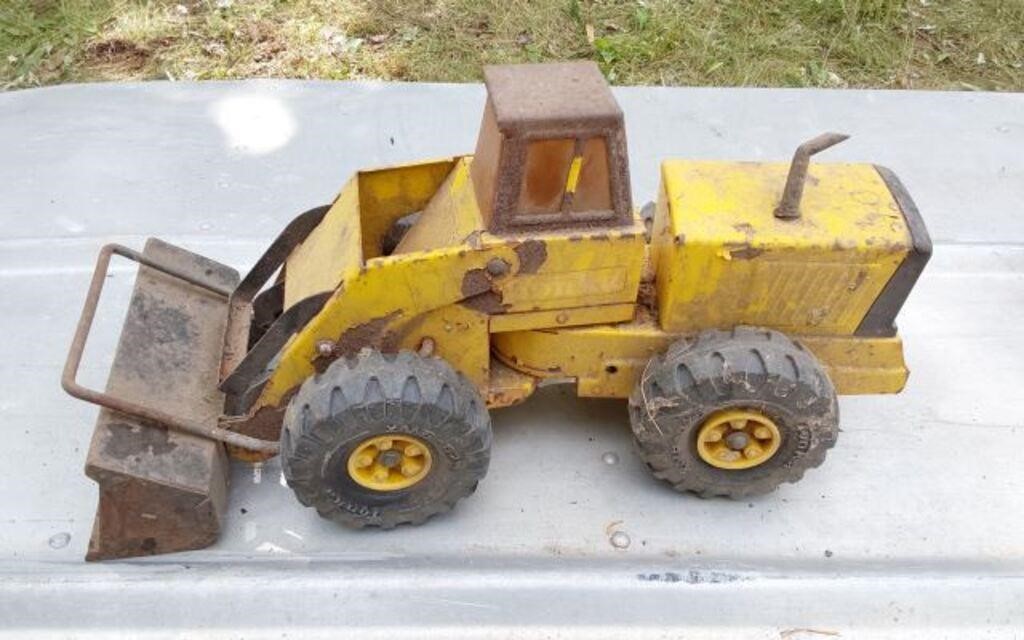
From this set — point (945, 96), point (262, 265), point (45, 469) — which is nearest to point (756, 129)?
point (945, 96)

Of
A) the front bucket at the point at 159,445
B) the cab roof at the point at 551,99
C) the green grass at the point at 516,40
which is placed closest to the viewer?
the cab roof at the point at 551,99

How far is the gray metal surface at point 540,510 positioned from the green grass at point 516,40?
4.13ft

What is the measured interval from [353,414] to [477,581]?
523mm

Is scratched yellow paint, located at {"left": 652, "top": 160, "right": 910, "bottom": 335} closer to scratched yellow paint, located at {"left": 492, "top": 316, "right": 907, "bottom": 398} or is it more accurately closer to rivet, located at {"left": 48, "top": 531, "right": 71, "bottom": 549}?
scratched yellow paint, located at {"left": 492, "top": 316, "right": 907, "bottom": 398}

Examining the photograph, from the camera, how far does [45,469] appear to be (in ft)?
8.34

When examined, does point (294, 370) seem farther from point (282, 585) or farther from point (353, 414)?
point (282, 585)

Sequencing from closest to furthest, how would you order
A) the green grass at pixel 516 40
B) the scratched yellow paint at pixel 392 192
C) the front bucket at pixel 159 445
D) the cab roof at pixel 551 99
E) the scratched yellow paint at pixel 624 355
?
the cab roof at pixel 551 99, the front bucket at pixel 159 445, the scratched yellow paint at pixel 624 355, the scratched yellow paint at pixel 392 192, the green grass at pixel 516 40

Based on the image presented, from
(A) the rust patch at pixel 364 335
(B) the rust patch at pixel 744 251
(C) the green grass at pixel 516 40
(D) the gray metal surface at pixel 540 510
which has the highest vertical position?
(B) the rust patch at pixel 744 251

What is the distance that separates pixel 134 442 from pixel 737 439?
138cm

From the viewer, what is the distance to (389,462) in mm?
2236

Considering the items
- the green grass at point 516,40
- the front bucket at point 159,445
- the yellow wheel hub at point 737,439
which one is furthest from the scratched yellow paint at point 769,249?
the green grass at point 516,40

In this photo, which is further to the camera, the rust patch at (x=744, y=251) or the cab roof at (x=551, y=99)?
the rust patch at (x=744, y=251)

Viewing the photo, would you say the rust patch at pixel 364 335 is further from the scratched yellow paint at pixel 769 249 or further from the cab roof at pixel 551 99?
the scratched yellow paint at pixel 769 249

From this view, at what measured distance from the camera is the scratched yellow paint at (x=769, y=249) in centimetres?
218
